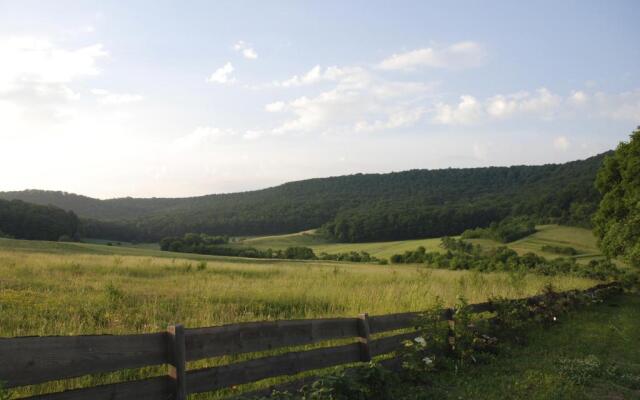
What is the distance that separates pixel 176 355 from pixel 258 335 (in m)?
1.22

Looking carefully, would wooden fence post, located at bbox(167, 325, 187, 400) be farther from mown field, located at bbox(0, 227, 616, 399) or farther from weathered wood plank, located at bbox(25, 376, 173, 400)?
mown field, located at bbox(0, 227, 616, 399)

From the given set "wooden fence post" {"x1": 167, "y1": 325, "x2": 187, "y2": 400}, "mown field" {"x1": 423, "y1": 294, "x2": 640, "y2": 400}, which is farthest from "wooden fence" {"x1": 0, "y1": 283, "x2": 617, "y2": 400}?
"mown field" {"x1": 423, "y1": 294, "x2": 640, "y2": 400}

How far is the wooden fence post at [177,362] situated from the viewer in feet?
16.1

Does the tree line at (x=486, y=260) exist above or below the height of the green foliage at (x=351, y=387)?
below

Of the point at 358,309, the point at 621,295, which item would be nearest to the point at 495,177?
the point at 621,295

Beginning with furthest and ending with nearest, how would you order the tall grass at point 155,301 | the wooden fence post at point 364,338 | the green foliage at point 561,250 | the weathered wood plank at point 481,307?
the green foliage at point 561,250, the weathered wood plank at point 481,307, the tall grass at point 155,301, the wooden fence post at point 364,338

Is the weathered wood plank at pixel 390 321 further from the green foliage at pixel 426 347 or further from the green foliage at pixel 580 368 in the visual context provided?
the green foliage at pixel 580 368

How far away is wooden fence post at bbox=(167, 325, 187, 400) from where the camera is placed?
194 inches

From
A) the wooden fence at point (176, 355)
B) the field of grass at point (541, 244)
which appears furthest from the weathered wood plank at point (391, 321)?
the field of grass at point (541, 244)

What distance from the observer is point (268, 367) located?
19.5 feet

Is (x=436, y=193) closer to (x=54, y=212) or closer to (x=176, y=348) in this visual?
(x=54, y=212)

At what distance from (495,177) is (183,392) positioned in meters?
147

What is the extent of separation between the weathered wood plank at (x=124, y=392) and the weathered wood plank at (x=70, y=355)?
0.15 meters

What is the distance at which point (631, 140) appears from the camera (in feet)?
97.9
